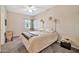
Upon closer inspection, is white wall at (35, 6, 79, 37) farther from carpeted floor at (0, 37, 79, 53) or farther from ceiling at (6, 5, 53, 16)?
carpeted floor at (0, 37, 79, 53)

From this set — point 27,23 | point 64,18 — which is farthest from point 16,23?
point 64,18

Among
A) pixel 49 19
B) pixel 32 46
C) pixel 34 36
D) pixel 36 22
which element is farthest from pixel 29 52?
pixel 49 19

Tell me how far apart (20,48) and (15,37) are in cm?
24

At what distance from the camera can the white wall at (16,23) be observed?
1700 mm

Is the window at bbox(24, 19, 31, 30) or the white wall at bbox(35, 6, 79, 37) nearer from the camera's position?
the white wall at bbox(35, 6, 79, 37)

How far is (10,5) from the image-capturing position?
1.62 m

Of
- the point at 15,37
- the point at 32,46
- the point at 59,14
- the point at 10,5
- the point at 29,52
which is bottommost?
the point at 29,52

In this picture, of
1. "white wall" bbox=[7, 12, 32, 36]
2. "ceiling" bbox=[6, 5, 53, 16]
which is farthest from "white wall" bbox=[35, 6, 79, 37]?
"white wall" bbox=[7, 12, 32, 36]

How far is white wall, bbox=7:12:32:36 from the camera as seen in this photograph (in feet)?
5.58

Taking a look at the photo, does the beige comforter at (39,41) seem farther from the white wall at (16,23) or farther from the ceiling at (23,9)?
the ceiling at (23,9)

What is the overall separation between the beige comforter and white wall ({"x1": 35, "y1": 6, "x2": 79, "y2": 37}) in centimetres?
17

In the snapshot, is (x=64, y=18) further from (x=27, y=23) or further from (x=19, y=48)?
(x=19, y=48)

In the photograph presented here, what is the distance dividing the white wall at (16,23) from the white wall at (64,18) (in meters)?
0.30
